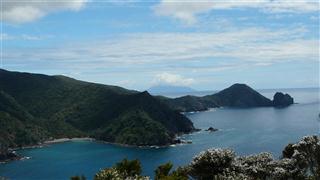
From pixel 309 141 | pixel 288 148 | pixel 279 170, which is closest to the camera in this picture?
pixel 279 170

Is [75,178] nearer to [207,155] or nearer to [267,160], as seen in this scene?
[207,155]

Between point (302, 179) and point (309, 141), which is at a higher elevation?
point (309, 141)

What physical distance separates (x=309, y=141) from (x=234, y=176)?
49.7 ft

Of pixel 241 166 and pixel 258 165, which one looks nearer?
pixel 241 166

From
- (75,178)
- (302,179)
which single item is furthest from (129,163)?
(302,179)

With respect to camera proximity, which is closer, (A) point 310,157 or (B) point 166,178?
(B) point 166,178

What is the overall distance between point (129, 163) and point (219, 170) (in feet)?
35.6

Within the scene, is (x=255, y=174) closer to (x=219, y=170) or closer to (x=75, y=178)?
(x=219, y=170)

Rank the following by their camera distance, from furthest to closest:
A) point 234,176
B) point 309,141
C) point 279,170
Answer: point 309,141 < point 279,170 < point 234,176

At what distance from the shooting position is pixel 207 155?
57.2 m

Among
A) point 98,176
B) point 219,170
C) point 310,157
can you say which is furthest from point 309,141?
point 98,176

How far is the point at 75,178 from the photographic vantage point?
5281cm

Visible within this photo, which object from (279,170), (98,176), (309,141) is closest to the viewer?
(98,176)

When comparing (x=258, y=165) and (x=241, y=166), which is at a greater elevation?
(x=241, y=166)
